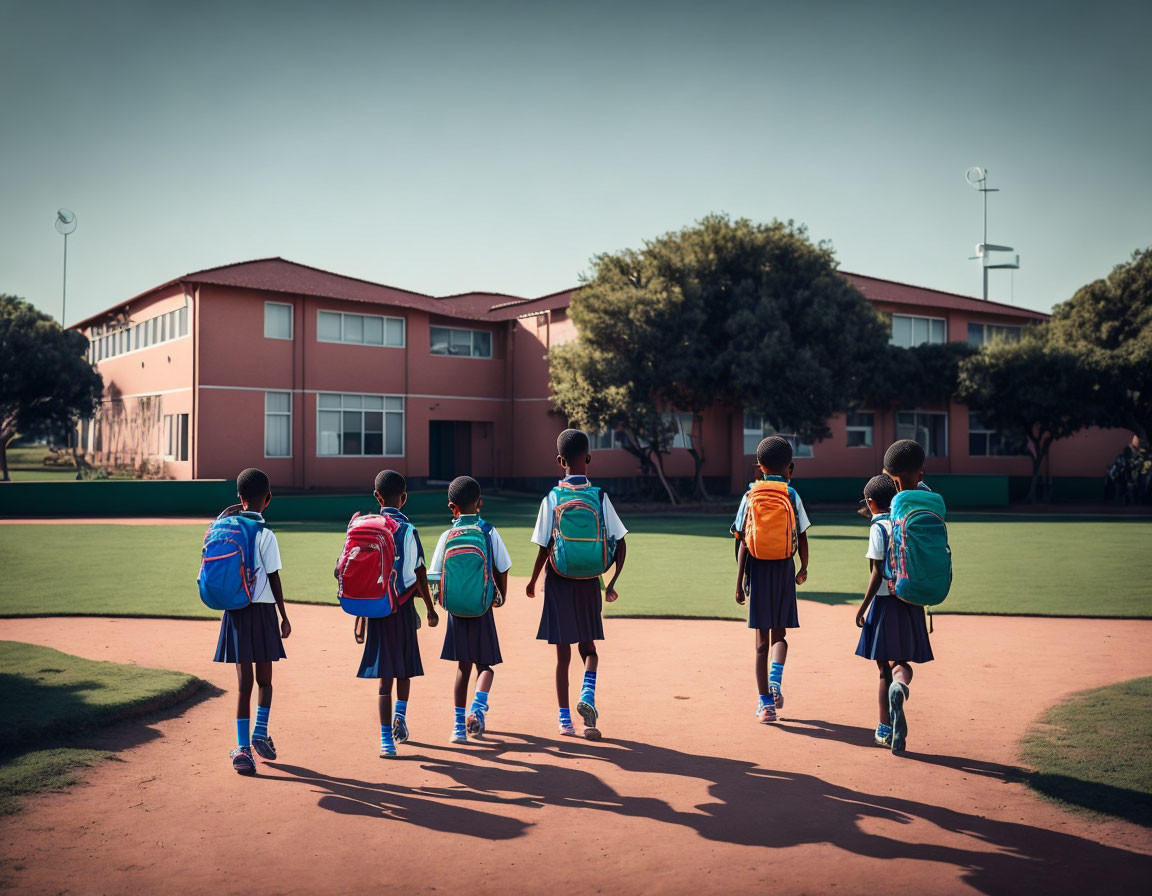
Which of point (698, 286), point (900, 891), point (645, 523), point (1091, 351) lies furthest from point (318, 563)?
point (1091, 351)

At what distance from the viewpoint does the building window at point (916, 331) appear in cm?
3953

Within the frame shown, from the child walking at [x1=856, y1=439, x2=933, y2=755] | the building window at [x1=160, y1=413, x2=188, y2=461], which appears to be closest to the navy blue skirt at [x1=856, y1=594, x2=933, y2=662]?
the child walking at [x1=856, y1=439, x2=933, y2=755]

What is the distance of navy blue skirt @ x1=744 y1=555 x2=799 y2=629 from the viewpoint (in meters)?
6.68

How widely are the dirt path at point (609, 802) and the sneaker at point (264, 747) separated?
0.40ft

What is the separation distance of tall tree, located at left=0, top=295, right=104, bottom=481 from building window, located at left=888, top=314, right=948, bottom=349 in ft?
108

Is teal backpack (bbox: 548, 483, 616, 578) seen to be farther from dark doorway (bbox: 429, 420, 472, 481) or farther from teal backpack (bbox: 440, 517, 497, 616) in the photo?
dark doorway (bbox: 429, 420, 472, 481)

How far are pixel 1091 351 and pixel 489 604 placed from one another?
33.6m

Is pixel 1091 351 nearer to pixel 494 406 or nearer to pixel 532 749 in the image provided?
pixel 494 406

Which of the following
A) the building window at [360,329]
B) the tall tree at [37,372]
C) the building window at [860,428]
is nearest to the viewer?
the building window at [360,329]

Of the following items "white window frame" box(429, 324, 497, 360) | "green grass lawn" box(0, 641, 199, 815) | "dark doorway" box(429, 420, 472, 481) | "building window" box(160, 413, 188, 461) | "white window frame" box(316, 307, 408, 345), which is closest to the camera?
"green grass lawn" box(0, 641, 199, 815)

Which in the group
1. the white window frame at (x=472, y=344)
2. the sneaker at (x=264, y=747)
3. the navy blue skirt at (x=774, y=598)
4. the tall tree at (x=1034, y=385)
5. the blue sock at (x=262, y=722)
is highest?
the white window frame at (x=472, y=344)

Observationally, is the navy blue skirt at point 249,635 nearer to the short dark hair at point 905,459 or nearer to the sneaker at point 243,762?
the sneaker at point 243,762

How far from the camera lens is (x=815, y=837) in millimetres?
4520

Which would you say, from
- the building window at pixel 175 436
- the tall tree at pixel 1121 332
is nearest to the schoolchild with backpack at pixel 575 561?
the building window at pixel 175 436
